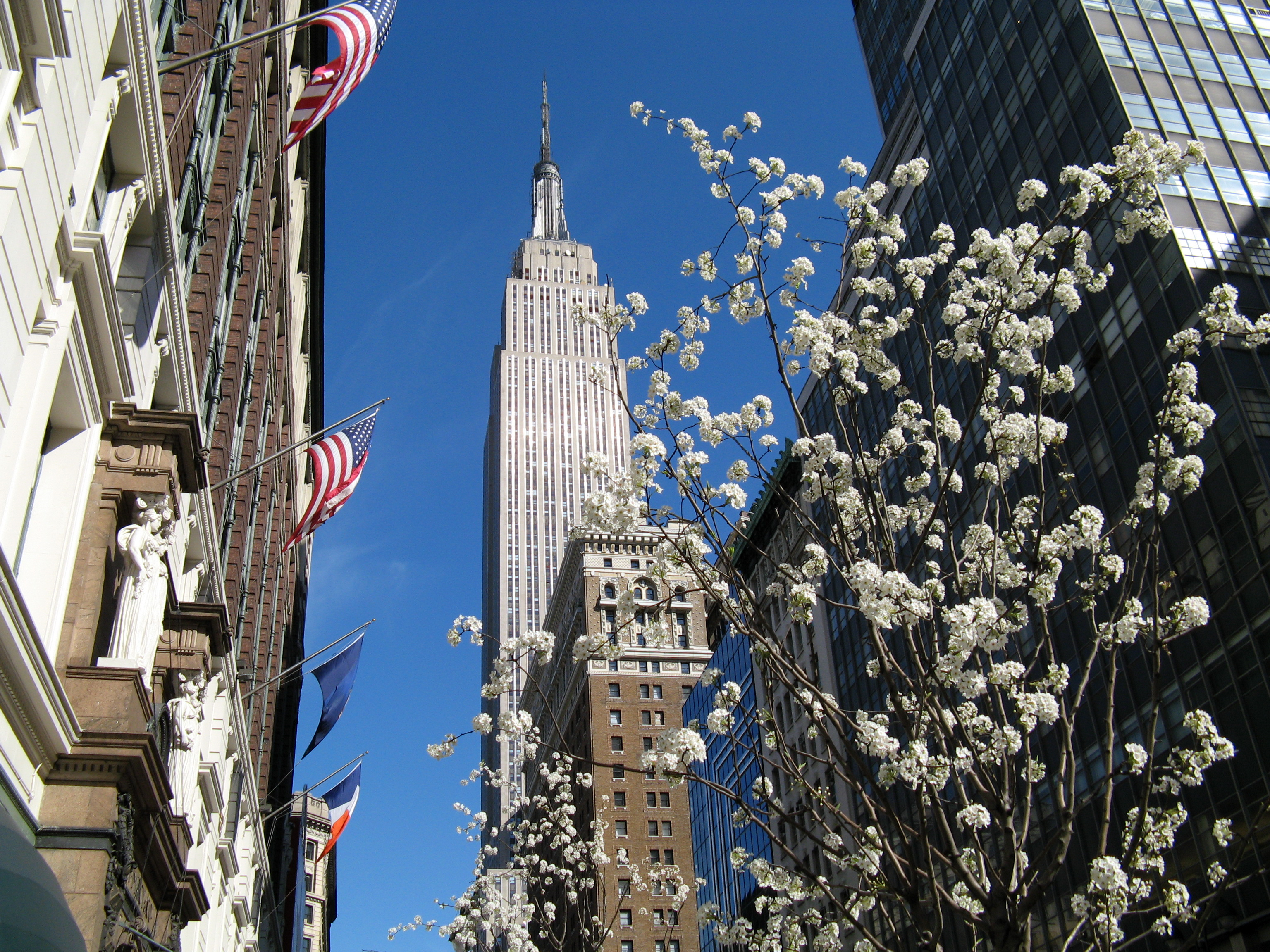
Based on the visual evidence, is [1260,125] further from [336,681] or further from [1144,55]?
[336,681]

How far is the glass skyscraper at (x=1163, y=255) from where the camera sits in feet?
98.1

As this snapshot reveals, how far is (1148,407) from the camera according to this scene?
33.8 meters

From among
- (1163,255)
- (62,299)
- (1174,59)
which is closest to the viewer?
(62,299)

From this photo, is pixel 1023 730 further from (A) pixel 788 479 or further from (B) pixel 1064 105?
(A) pixel 788 479

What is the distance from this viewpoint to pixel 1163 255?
111 ft

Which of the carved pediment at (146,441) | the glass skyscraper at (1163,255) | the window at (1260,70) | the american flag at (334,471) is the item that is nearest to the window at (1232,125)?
the glass skyscraper at (1163,255)

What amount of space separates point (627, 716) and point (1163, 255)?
77746mm

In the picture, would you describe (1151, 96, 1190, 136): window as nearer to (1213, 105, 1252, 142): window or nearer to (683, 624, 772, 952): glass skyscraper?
(1213, 105, 1252, 142): window

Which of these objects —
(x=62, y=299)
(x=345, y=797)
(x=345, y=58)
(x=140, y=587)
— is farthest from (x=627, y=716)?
(x=62, y=299)

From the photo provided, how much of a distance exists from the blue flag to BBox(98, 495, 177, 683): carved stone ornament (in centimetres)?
1781

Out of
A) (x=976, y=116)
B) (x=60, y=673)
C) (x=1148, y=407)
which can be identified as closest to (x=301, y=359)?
(x=976, y=116)

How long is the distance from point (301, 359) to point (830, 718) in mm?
48800

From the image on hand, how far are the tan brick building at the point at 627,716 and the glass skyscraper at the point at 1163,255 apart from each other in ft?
143

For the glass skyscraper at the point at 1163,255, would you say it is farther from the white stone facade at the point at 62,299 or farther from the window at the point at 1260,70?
the white stone facade at the point at 62,299
